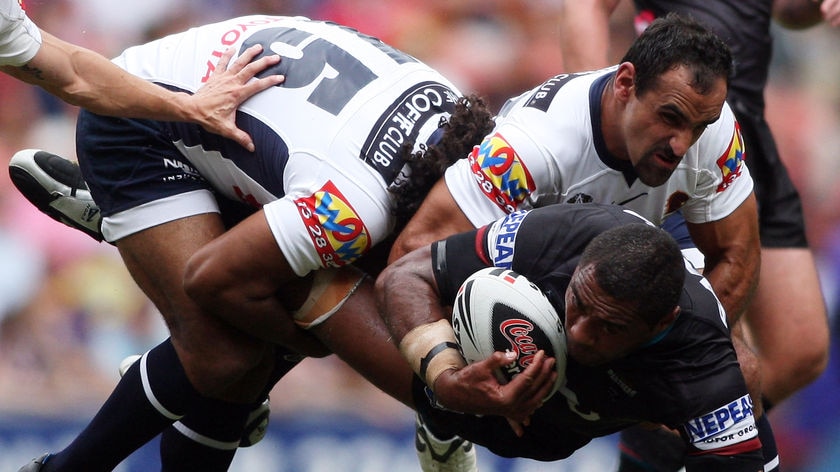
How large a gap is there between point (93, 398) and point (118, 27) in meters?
1.80

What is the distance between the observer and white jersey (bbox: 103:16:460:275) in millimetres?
3912

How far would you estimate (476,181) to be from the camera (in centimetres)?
379

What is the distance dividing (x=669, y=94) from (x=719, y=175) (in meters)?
0.48

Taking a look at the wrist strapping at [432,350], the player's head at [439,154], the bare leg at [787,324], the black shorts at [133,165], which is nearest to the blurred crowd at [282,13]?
the bare leg at [787,324]

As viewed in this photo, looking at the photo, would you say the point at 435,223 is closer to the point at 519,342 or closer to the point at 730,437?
the point at 519,342


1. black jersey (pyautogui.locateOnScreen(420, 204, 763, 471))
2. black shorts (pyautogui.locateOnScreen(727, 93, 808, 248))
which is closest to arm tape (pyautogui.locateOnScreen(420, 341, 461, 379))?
black jersey (pyautogui.locateOnScreen(420, 204, 763, 471))

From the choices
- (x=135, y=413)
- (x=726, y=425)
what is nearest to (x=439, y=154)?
(x=726, y=425)

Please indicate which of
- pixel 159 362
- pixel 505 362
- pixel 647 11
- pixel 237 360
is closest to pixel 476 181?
pixel 505 362

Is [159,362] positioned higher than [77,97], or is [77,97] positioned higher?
[77,97]

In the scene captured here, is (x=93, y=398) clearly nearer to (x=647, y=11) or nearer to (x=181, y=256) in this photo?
(x=181, y=256)

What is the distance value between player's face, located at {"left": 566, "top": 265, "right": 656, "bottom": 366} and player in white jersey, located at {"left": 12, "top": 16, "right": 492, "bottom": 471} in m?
0.82

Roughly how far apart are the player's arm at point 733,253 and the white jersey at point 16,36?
2.15 meters

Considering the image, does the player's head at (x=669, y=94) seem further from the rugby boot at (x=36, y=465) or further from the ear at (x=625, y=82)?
the rugby boot at (x=36, y=465)

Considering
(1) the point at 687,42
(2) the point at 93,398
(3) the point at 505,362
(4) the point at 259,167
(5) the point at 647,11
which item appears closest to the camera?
(3) the point at 505,362
